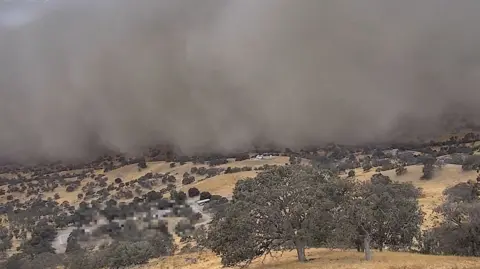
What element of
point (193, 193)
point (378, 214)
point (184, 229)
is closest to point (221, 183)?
point (193, 193)

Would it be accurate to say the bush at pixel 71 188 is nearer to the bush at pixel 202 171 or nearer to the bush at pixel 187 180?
the bush at pixel 202 171

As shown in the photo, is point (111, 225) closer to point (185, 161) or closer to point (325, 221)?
point (325, 221)

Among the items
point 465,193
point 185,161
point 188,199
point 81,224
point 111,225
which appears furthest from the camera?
point 185,161

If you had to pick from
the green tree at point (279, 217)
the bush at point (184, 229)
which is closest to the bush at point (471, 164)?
the bush at point (184, 229)

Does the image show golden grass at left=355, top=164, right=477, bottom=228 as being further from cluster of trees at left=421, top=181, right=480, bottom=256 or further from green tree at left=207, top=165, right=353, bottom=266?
green tree at left=207, top=165, right=353, bottom=266

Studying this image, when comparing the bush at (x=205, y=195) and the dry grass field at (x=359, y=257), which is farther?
the bush at (x=205, y=195)

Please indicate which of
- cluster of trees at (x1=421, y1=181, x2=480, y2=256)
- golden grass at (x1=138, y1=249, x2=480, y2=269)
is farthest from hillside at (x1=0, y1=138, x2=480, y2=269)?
cluster of trees at (x1=421, y1=181, x2=480, y2=256)

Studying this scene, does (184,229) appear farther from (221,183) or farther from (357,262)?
(357,262)

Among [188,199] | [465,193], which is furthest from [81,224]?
[465,193]
